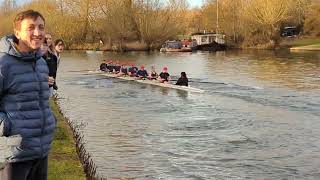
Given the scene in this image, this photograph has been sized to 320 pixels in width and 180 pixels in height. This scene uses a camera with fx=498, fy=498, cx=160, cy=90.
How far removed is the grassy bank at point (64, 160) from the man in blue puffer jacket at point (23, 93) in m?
3.25

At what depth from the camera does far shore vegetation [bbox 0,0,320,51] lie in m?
85.4

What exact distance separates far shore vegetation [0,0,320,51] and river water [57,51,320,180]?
55372 millimetres

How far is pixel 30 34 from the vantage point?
4.80 metres

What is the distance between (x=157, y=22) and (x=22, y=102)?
81.1 metres

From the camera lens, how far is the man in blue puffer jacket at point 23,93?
4781 millimetres

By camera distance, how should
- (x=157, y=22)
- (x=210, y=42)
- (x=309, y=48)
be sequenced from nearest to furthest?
(x=309, y=48) → (x=157, y=22) → (x=210, y=42)

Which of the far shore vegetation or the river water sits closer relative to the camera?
the river water

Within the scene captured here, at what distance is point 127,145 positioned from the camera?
46.9ft

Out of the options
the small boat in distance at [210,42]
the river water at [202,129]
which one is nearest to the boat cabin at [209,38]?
the small boat in distance at [210,42]

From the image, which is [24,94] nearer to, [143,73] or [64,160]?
[64,160]

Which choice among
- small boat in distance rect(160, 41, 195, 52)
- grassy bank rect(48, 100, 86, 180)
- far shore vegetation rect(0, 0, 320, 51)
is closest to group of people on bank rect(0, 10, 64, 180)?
grassy bank rect(48, 100, 86, 180)

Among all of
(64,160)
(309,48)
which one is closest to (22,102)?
(64,160)

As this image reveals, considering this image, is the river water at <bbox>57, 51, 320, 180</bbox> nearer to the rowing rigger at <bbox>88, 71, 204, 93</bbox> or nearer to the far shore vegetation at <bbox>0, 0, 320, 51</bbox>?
the rowing rigger at <bbox>88, 71, 204, 93</bbox>

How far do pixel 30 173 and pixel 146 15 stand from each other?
82197mm
